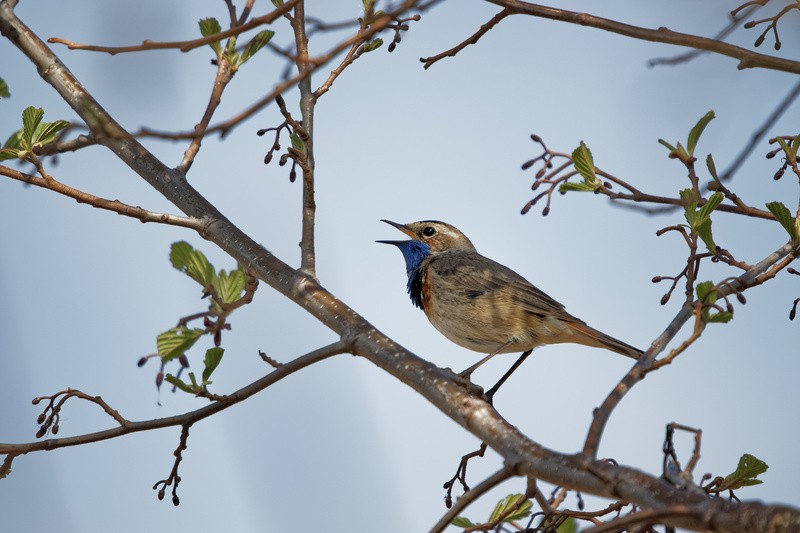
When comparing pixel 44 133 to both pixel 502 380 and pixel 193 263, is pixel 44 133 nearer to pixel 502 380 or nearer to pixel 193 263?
pixel 193 263

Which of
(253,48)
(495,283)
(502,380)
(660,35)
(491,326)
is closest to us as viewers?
(660,35)

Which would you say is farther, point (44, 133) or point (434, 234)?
point (434, 234)

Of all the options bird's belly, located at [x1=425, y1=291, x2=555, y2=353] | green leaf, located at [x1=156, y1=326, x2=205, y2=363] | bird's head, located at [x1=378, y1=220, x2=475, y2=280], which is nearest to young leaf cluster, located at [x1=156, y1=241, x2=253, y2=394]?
green leaf, located at [x1=156, y1=326, x2=205, y2=363]

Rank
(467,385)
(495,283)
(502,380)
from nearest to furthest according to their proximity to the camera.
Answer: (467,385) → (502,380) → (495,283)

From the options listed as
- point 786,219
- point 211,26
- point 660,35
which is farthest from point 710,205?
point 211,26

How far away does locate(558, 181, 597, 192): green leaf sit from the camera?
14.3 feet

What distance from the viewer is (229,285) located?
12.9 feet

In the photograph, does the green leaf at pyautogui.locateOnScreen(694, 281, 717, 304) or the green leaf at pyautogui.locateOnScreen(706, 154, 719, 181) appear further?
the green leaf at pyautogui.locateOnScreen(706, 154, 719, 181)

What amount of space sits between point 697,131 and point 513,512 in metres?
1.88

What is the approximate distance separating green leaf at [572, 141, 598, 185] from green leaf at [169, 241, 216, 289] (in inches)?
71.2

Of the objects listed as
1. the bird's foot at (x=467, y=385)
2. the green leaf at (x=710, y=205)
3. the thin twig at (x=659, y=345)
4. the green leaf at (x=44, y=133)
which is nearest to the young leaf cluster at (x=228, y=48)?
the green leaf at (x=44, y=133)

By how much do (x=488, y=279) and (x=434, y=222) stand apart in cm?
157

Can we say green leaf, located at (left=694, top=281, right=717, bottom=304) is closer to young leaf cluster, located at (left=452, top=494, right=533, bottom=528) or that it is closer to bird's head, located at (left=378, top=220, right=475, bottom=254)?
young leaf cluster, located at (left=452, top=494, right=533, bottom=528)

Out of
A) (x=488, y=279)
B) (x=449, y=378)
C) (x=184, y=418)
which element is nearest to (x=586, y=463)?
(x=449, y=378)
